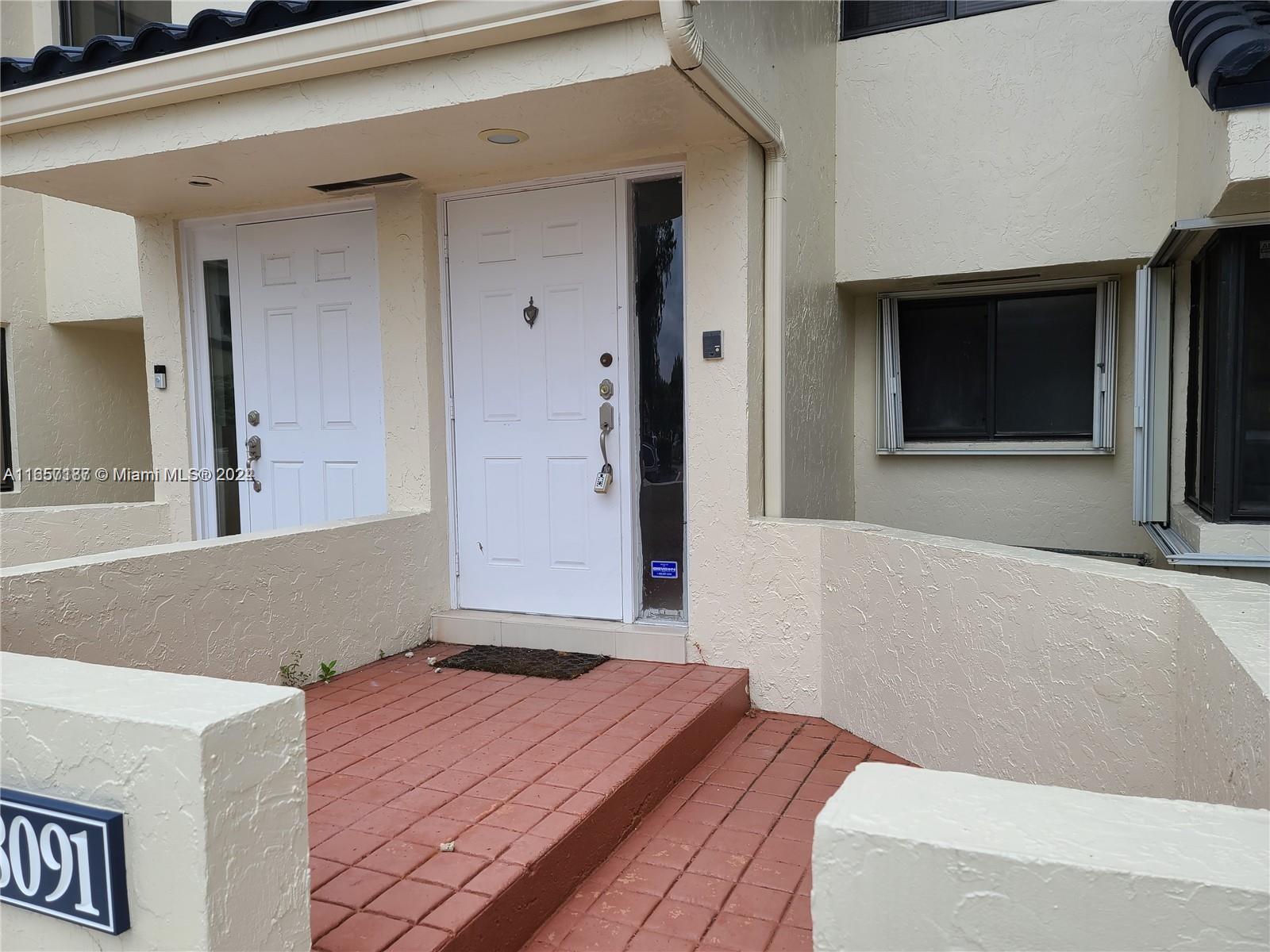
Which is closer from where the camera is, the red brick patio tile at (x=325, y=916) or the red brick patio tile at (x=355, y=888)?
the red brick patio tile at (x=325, y=916)

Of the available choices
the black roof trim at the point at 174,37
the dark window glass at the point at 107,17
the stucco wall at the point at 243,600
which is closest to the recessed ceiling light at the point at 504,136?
the black roof trim at the point at 174,37

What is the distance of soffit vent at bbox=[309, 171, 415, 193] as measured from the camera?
4.76 metres

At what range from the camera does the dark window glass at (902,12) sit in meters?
5.29

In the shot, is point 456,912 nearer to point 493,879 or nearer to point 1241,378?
point 493,879

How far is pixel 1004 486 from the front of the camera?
18.6ft

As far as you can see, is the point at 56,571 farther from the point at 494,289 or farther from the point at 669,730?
the point at 494,289

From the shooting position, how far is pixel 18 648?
2812 mm

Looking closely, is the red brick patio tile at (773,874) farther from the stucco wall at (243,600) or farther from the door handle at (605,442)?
the stucco wall at (243,600)

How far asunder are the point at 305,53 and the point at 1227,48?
3.78 m

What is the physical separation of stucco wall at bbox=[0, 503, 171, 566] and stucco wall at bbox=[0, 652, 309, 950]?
385 cm

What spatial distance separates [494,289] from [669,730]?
2644mm

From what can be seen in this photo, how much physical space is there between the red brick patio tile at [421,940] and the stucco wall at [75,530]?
153 inches

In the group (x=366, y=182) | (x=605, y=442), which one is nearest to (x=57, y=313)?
(x=366, y=182)

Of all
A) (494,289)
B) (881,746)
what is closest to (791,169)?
(494,289)
